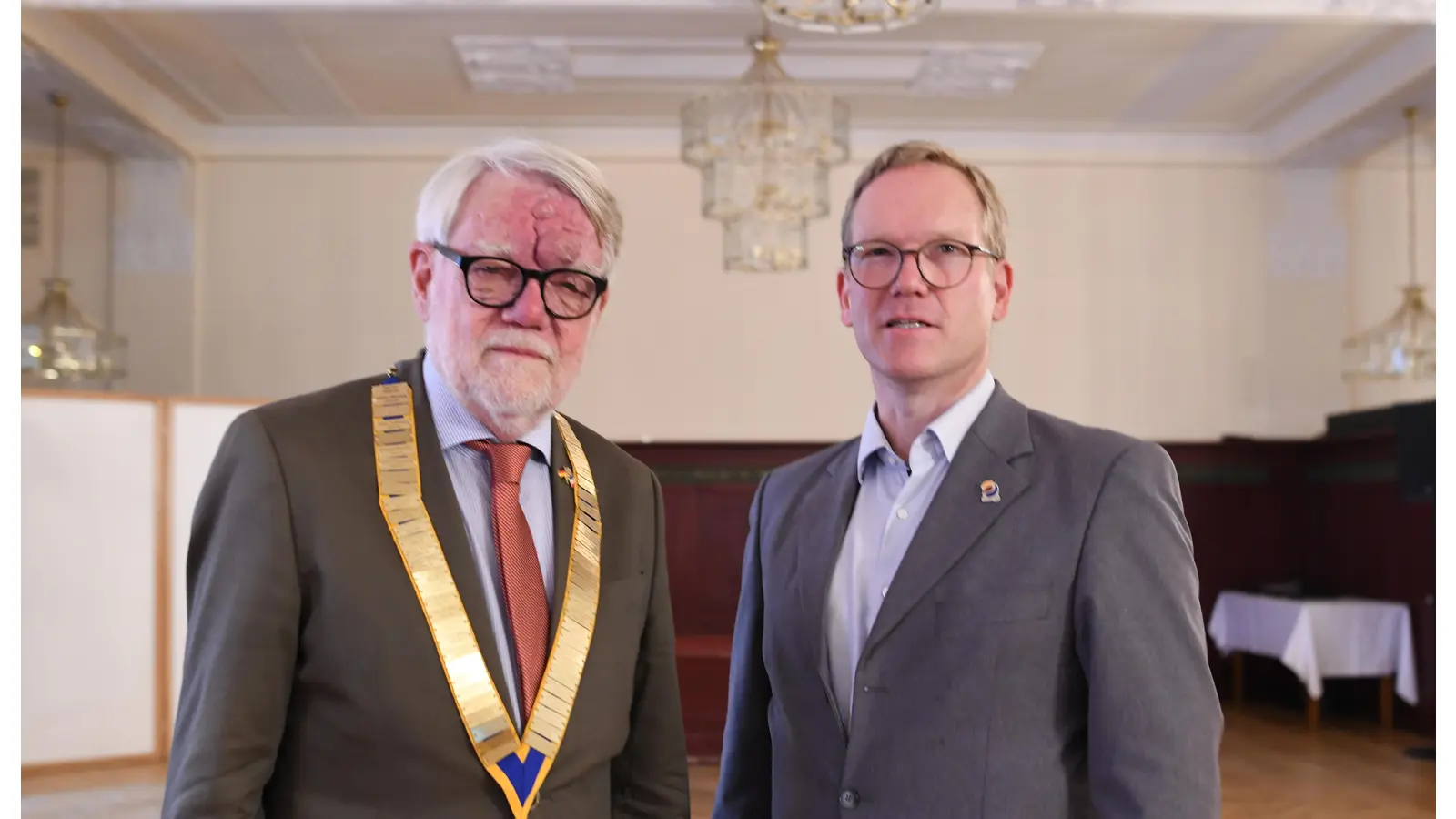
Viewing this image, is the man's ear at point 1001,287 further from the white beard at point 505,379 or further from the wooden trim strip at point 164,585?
the wooden trim strip at point 164,585

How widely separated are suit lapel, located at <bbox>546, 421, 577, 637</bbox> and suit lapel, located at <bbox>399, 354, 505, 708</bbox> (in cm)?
10

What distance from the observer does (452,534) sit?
5.22 ft

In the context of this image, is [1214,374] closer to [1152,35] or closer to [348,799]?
[1152,35]

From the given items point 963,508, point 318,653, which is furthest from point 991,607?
point 318,653

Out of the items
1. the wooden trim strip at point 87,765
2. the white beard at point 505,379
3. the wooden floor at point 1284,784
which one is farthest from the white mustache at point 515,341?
the wooden trim strip at point 87,765

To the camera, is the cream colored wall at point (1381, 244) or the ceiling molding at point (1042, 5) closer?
the ceiling molding at point (1042, 5)

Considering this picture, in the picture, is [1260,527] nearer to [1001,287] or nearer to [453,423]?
[1001,287]

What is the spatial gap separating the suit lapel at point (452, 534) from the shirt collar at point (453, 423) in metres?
0.02

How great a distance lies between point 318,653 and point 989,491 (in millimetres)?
920

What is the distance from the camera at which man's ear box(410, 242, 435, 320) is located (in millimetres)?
1707

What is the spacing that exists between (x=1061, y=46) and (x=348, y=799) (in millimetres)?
6835

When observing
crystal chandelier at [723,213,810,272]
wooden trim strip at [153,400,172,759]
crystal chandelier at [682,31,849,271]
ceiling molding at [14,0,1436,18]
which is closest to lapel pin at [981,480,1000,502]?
crystal chandelier at [682,31,849,271]

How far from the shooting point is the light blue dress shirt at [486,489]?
162 cm
